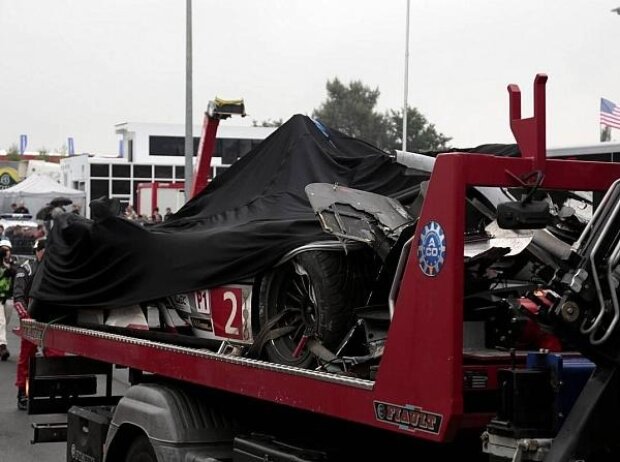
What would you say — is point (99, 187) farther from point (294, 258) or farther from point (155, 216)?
point (294, 258)

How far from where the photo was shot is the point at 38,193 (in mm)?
45188

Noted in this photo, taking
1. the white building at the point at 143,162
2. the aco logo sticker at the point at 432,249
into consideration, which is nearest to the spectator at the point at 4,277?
the aco logo sticker at the point at 432,249

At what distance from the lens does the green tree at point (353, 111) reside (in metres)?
87.4

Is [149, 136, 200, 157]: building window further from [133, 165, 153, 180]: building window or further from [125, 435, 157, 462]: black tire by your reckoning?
[125, 435, 157, 462]: black tire

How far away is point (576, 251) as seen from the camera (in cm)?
390

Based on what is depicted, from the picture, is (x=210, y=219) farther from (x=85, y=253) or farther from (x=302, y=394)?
(x=302, y=394)

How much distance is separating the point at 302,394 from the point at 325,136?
3070 mm

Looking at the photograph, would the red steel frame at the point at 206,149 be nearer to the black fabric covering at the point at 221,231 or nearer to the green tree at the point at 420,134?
the black fabric covering at the point at 221,231

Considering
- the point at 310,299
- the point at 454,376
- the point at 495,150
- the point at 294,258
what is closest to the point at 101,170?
the point at 495,150

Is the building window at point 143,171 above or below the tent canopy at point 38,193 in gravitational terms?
above

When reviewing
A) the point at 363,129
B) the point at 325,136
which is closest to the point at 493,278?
the point at 325,136

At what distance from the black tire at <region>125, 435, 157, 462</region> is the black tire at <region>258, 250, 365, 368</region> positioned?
1.16 metres

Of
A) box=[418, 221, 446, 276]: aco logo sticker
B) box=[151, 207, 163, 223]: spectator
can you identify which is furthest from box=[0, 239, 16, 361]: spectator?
box=[418, 221, 446, 276]: aco logo sticker

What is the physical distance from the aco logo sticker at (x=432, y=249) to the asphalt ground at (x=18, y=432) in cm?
574
